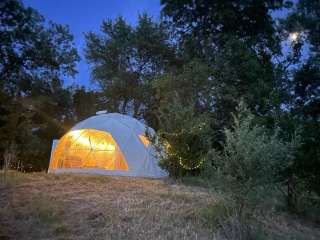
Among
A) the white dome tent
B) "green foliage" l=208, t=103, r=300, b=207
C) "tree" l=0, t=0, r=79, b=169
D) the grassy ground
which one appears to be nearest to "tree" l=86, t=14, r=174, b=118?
"tree" l=0, t=0, r=79, b=169

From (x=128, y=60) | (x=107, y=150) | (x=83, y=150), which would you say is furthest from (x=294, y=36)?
(x=128, y=60)

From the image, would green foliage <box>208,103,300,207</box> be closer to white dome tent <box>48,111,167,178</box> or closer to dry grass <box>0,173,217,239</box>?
dry grass <box>0,173,217,239</box>

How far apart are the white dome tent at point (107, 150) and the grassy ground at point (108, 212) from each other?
341cm

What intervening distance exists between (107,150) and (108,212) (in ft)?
22.2

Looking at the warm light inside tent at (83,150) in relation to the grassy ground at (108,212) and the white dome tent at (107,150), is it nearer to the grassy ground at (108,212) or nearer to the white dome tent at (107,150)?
the white dome tent at (107,150)

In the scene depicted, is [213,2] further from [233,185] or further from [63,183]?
[233,185]

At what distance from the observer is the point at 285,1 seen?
1537cm

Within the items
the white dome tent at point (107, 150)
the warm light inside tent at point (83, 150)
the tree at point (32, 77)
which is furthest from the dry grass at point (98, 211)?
the tree at point (32, 77)

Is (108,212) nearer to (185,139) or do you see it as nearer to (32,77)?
(185,139)

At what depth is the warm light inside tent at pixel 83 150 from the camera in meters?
12.3

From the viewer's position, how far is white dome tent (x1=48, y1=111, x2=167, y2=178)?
37.7 ft

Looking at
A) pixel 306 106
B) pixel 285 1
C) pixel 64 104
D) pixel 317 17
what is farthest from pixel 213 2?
pixel 64 104

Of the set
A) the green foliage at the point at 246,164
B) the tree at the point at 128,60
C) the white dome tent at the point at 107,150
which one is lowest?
the green foliage at the point at 246,164

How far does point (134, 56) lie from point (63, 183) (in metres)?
14.9
